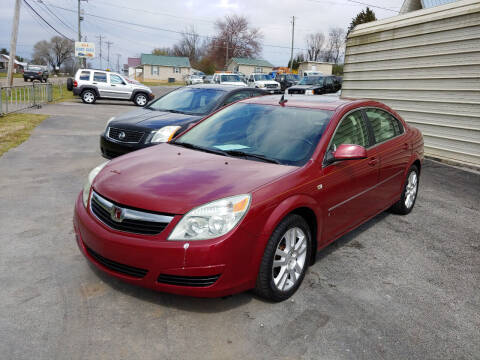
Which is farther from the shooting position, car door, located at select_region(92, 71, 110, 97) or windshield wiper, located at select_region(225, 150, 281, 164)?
car door, located at select_region(92, 71, 110, 97)

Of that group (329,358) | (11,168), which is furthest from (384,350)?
(11,168)

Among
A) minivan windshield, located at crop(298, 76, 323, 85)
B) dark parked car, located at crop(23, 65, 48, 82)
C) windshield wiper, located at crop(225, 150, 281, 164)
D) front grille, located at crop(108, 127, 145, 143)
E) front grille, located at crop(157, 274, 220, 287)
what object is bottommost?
front grille, located at crop(157, 274, 220, 287)

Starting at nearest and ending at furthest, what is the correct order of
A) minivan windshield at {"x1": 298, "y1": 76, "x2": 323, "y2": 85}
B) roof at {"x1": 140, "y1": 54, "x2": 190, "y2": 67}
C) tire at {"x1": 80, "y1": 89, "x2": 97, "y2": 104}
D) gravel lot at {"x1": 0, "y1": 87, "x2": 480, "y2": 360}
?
gravel lot at {"x1": 0, "y1": 87, "x2": 480, "y2": 360} < tire at {"x1": 80, "y1": 89, "x2": 97, "y2": 104} < minivan windshield at {"x1": 298, "y1": 76, "x2": 323, "y2": 85} < roof at {"x1": 140, "y1": 54, "x2": 190, "y2": 67}

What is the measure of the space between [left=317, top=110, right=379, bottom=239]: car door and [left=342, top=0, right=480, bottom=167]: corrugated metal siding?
593 cm

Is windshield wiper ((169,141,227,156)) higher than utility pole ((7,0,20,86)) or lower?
lower

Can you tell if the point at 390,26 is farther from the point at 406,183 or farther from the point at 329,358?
the point at 329,358

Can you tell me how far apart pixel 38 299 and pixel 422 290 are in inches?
122

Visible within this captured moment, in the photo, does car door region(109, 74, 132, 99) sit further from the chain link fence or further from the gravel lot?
the gravel lot

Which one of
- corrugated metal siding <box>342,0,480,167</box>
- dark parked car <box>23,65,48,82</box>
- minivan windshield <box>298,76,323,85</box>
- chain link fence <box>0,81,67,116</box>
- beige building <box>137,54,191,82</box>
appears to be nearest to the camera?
corrugated metal siding <box>342,0,480,167</box>

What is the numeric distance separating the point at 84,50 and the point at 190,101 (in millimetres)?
47687

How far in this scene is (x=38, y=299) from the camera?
3.18 metres

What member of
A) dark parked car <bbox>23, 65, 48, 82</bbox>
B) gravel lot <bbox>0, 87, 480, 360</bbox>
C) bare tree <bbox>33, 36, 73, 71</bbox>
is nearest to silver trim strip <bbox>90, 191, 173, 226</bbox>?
gravel lot <bbox>0, 87, 480, 360</bbox>

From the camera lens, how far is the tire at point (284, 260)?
122 inches

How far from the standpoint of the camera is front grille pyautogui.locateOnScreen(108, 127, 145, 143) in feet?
22.7
